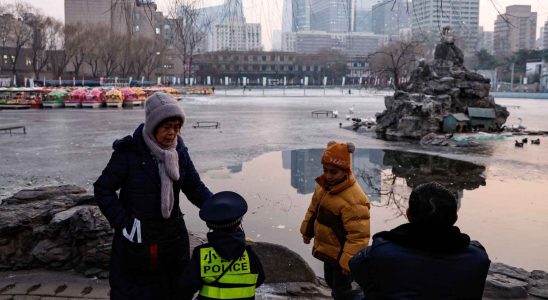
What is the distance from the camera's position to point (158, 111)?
9.22 ft

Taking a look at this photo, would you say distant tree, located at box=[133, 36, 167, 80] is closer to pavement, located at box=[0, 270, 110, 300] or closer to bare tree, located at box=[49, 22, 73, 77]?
bare tree, located at box=[49, 22, 73, 77]

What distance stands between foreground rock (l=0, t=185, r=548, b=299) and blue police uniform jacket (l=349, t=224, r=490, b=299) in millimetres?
2459

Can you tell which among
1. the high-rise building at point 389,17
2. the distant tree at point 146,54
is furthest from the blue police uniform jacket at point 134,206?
the distant tree at point 146,54

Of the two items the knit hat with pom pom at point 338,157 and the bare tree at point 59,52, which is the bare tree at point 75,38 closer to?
the bare tree at point 59,52

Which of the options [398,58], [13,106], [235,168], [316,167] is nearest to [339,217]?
[235,168]

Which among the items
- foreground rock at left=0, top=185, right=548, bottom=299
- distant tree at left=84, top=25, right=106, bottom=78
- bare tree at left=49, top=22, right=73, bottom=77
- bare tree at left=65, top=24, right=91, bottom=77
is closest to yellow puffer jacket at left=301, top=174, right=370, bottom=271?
foreground rock at left=0, top=185, right=548, bottom=299

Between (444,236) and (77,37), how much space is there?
Answer: 63644 mm

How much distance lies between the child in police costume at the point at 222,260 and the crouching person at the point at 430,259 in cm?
72

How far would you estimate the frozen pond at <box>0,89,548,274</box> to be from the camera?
7316 millimetres

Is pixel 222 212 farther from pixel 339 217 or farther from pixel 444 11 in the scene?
pixel 444 11

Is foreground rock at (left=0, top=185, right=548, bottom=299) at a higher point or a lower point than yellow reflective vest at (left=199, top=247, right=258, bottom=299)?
lower

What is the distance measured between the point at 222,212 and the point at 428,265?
1031mm

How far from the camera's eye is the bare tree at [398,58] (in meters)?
33.5

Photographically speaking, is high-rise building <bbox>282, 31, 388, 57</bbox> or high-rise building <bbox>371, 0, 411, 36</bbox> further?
high-rise building <bbox>282, 31, 388, 57</bbox>
